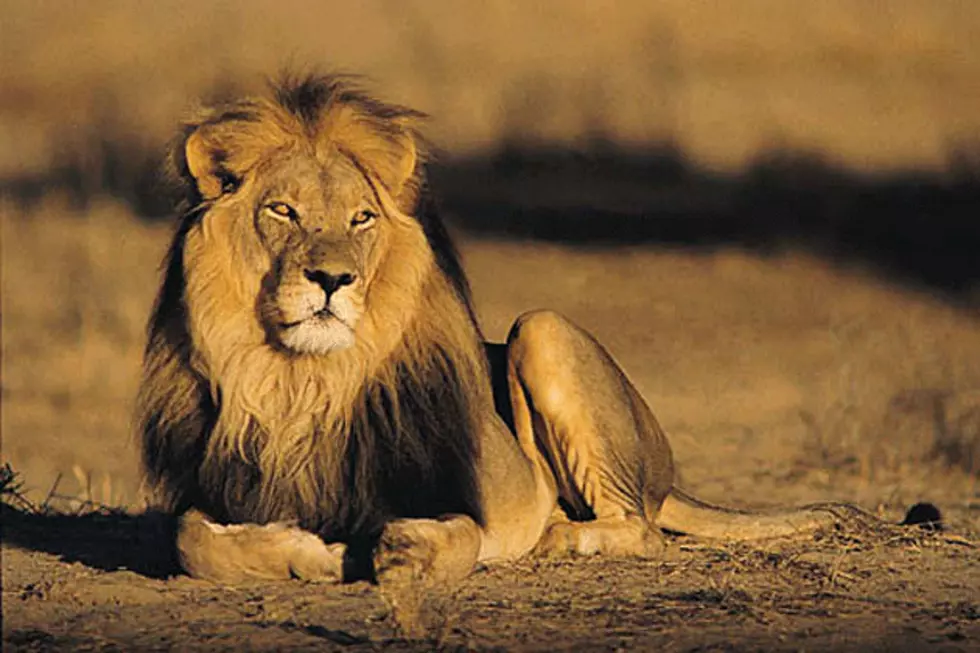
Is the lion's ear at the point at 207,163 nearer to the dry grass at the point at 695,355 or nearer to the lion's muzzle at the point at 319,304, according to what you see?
the lion's muzzle at the point at 319,304

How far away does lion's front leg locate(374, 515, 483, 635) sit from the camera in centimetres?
600

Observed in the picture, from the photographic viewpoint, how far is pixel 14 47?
2578 cm

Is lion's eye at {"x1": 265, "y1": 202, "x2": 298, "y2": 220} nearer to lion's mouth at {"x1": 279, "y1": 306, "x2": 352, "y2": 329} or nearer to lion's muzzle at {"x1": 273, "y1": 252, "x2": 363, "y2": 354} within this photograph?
lion's muzzle at {"x1": 273, "y1": 252, "x2": 363, "y2": 354}

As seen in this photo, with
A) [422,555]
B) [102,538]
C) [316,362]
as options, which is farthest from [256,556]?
[102,538]

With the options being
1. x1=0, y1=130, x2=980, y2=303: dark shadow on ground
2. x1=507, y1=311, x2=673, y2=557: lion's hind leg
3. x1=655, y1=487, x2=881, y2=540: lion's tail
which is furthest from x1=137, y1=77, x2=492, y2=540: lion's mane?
x1=0, y1=130, x2=980, y2=303: dark shadow on ground

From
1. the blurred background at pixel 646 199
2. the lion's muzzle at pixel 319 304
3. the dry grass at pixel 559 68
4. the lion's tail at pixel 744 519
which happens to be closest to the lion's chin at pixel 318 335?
the lion's muzzle at pixel 319 304

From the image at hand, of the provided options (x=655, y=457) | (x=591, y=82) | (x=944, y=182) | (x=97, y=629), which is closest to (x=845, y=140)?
(x=944, y=182)

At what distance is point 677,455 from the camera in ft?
36.7

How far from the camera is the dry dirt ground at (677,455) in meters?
5.71

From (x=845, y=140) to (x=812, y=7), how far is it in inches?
147

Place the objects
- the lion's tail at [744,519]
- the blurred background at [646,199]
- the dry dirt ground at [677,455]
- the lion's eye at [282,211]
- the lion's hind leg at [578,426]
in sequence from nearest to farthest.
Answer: the dry dirt ground at [677,455] < the lion's eye at [282,211] < the lion's hind leg at [578,426] < the lion's tail at [744,519] < the blurred background at [646,199]

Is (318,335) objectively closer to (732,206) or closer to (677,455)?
(677,455)

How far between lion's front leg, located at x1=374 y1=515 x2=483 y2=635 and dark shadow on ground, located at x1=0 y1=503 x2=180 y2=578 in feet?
2.25

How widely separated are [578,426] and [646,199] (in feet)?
36.9
